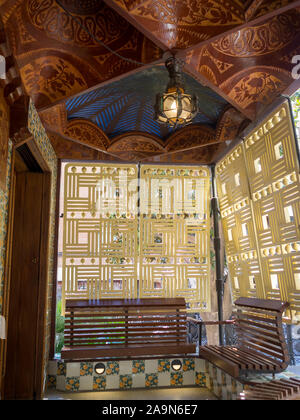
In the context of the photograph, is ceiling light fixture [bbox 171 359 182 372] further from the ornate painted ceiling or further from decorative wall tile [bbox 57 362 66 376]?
the ornate painted ceiling

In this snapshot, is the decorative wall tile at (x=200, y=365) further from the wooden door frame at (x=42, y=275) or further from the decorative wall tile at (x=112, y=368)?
the wooden door frame at (x=42, y=275)

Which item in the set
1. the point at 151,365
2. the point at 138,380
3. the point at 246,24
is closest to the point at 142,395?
the point at 138,380

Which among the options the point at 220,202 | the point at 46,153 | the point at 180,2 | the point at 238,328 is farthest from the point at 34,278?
the point at 180,2

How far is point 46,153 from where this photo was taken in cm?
431

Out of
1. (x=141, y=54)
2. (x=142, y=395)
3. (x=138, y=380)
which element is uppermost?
(x=141, y=54)

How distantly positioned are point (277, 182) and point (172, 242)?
2.02 metres

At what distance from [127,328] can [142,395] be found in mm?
824

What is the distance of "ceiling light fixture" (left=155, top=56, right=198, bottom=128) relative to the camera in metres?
2.99

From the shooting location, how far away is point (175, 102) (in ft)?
9.82

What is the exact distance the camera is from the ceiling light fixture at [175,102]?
9.82ft

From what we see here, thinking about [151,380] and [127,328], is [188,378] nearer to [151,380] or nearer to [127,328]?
[151,380]

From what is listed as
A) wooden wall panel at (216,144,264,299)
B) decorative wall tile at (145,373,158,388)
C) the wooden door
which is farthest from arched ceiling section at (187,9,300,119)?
decorative wall tile at (145,373,158,388)

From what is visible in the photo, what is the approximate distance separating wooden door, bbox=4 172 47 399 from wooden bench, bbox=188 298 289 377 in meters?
2.03

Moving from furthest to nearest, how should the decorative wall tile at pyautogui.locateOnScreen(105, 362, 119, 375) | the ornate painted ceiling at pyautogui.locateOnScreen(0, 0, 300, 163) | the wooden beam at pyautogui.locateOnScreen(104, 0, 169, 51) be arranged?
the decorative wall tile at pyautogui.locateOnScreen(105, 362, 119, 375) < the ornate painted ceiling at pyautogui.locateOnScreen(0, 0, 300, 163) < the wooden beam at pyautogui.locateOnScreen(104, 0, 169, 51)
